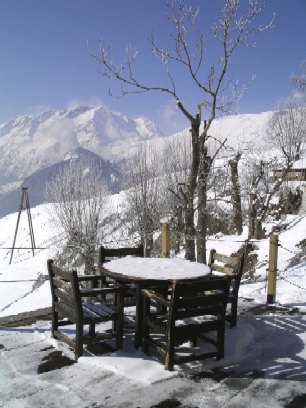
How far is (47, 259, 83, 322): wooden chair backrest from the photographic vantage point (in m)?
4.02

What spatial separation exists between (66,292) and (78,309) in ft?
1.15

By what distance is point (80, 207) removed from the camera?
22.2m

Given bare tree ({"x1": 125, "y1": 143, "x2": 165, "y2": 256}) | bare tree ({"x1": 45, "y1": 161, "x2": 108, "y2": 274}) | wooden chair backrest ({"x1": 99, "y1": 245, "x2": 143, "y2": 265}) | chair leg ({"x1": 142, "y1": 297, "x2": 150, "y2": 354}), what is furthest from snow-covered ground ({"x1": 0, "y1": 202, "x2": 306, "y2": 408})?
bare tree ({"x1": 125, "y1": 143, "x2": 165, "y2": 256})

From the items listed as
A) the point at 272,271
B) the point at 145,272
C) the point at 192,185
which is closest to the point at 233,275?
the point at 145,272

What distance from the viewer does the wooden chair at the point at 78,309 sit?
404cm

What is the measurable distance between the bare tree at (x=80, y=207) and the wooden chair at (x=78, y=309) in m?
14.3

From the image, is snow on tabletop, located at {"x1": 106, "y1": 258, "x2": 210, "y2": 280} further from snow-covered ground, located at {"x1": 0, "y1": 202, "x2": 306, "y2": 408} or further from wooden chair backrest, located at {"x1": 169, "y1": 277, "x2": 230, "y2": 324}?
snow-covered ground, located at {"x1": 0, "y1": 202, "x2": 306, "y2": 408}

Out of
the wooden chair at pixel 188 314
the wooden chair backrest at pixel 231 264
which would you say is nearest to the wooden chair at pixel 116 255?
the wooden chair at pixel 188 314

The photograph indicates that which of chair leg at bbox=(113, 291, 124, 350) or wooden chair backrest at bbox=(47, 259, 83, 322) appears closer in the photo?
wooden chair backrest at bbox=(47, 259, 83, 322)

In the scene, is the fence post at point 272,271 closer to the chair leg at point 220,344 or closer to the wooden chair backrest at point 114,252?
the wooden chair backrest at point 114,252

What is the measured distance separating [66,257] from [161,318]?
20155 mm

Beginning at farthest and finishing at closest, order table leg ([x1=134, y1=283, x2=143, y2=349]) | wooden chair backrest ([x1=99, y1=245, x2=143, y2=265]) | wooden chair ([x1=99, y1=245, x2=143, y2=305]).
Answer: wooden chair backrest ([x1=99, y1=245, x2=143, y2=265]), wooden chair ([x1=99, y1=245, x2=143, y2=305]), table leg ([x1=134, y1=283, x2=143, y2=349])

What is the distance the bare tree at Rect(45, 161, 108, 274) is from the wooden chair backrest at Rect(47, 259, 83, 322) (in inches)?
565

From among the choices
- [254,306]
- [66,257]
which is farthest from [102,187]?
[254,306]
